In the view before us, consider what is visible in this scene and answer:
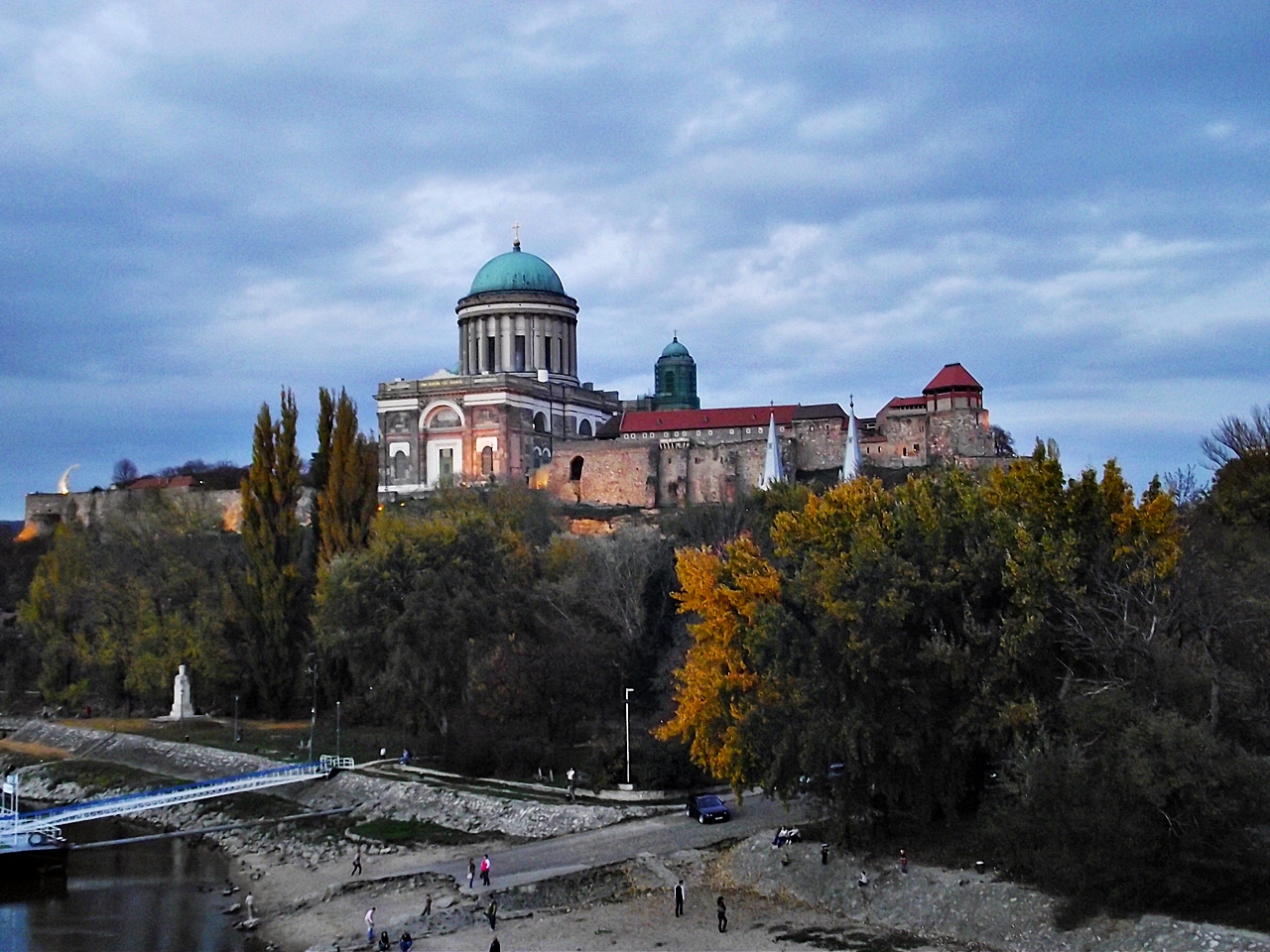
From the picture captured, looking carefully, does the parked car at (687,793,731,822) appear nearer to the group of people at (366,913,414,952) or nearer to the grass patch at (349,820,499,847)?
the grass patch at (349,820,499,847)

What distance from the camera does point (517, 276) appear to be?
95375 millimetres

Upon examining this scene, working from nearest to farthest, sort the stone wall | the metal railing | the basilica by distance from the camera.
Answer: the metal railing → the stone wall → the basilica

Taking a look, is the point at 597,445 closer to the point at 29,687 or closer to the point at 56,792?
the point at 29,687

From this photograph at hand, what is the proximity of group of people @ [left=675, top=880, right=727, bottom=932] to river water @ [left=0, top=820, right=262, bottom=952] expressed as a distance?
7.96 m

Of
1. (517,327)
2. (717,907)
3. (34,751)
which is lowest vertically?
(717,907)

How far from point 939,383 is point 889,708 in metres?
55.1

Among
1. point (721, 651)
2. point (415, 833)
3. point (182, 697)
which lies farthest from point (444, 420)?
point (721, 651)

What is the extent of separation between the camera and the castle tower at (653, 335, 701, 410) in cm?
10538

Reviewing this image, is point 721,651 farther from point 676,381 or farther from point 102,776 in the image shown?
point 676,381

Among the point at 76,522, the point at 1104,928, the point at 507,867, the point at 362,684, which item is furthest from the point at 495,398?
the point at 1104,928

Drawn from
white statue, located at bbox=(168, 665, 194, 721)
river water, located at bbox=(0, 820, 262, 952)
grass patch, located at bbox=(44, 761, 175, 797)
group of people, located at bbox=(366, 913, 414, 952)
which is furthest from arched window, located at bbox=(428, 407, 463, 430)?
group of people, located at bbox=(366, 913, 414, 952)

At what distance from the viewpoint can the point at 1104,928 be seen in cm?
2333

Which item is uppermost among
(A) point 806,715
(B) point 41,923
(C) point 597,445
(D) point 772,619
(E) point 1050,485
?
(C) point 597,445

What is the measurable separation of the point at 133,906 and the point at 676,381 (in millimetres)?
76957
